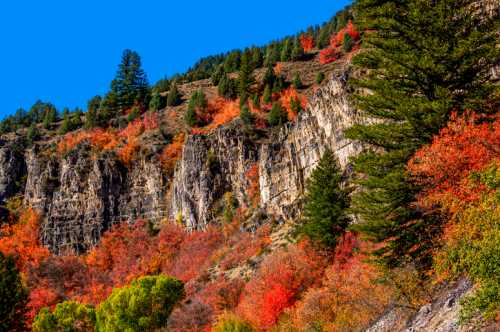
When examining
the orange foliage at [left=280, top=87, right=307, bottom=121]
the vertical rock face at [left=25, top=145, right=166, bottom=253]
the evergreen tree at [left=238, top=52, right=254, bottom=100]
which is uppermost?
the evergreen tree at [left=238, top=52, right=254, bottom=100]

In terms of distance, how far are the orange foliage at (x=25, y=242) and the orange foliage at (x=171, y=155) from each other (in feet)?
86.6

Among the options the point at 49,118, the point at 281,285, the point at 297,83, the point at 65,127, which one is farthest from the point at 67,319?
the point at 49,118

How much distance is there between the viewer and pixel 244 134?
3634 inches

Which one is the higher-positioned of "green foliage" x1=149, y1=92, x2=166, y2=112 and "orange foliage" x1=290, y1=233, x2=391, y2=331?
"green foliage" x1=149, y1=92, x2=166, y2=112

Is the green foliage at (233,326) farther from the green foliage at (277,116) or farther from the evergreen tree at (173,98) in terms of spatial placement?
the evergreen tree at (173,98)

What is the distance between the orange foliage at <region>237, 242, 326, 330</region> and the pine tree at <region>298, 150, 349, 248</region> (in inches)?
71.2

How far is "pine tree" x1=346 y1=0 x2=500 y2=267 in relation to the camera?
26.4 metres

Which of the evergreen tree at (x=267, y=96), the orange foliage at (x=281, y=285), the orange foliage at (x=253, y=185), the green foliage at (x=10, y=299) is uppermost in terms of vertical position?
the evergreen tree at (x=267, y=96)

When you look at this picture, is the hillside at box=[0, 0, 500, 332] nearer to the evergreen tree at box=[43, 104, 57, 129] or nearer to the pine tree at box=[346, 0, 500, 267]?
the pine tree at box=[346, 0, 500, 267]

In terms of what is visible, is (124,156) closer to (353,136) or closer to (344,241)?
(344,241)

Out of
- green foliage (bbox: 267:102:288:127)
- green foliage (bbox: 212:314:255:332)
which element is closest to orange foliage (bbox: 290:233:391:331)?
green foliage (bbox: 212:314:255:332)

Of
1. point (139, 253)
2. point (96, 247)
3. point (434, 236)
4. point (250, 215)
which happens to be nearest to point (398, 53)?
point (434, 236)

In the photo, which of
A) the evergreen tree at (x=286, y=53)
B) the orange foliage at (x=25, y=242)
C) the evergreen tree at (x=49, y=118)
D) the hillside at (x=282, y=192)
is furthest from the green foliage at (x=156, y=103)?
the orange foliage at (x=25, y=242)

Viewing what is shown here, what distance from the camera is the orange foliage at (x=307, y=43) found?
137m
